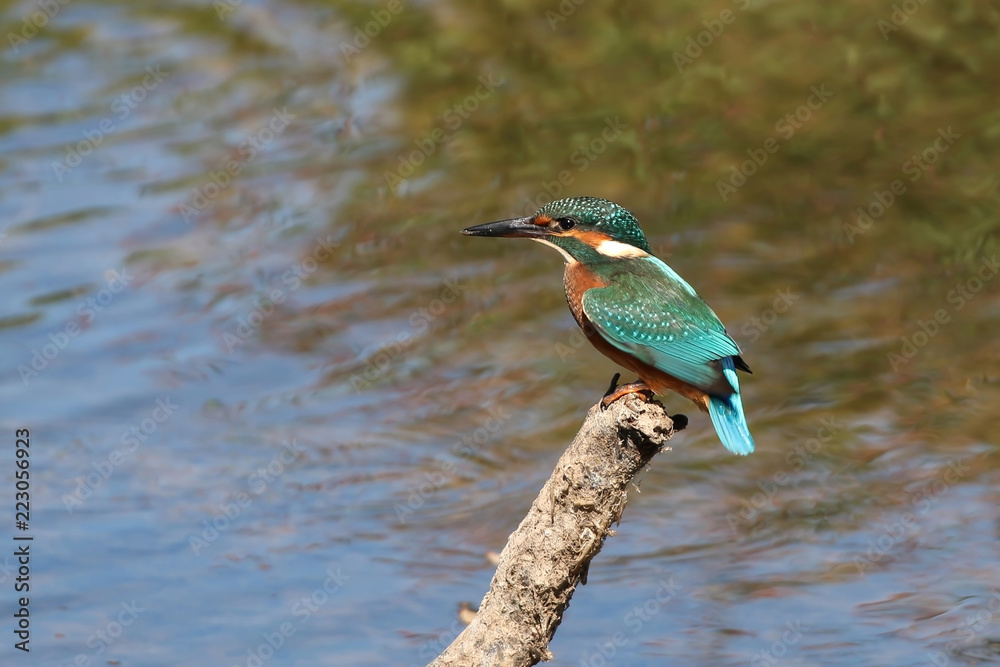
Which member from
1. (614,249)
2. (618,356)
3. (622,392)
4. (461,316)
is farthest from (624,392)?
(461,316)

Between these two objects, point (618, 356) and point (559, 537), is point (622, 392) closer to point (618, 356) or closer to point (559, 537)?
point (618, 356)

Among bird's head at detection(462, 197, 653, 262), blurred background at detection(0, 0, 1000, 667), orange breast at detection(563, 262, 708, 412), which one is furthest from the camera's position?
blurred background at detection(0, 0, 1000, 667)

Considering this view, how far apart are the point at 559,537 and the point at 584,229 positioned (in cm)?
127

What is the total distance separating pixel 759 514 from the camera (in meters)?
7.47

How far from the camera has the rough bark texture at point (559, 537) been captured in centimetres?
440

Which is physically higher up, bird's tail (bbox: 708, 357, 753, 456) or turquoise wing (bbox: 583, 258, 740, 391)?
turquoise wing (bbox: 583, 258, 740, 391)

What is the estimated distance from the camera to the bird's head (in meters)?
5.11

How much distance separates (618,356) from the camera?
16.0 feet

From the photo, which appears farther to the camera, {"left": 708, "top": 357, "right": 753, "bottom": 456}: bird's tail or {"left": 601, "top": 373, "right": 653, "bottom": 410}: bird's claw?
{"left": 708, "top": 357, "right": 753, "bottom": 456}: bird's tail

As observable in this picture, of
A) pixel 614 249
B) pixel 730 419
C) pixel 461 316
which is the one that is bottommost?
pixel 461 316

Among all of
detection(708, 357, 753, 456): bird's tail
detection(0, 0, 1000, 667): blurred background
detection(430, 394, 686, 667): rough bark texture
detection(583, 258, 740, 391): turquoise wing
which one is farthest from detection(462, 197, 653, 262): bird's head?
detection(0, 0, 1000, 667): blurred background

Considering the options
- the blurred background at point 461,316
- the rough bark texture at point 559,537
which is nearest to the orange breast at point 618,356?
the rough bark texture at point 559,537

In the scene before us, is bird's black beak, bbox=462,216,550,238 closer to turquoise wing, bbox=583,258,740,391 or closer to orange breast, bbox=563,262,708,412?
orange breast, bbox=563,262,708,412

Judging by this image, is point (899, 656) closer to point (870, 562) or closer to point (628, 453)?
point (870, 562)
